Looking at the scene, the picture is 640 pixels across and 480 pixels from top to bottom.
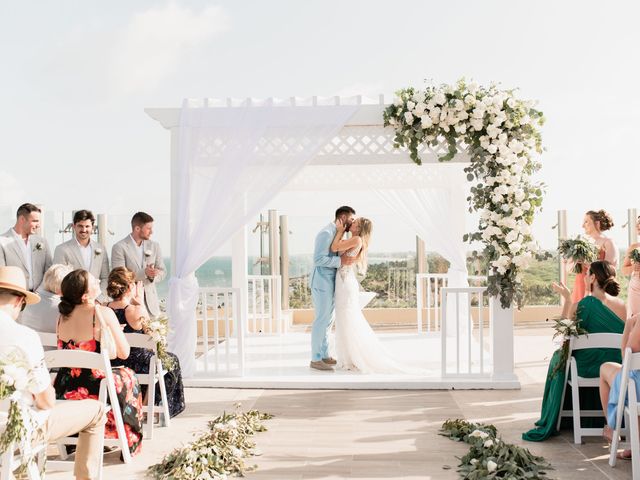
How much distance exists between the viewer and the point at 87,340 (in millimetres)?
3986

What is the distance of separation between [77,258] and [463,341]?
15.2ft

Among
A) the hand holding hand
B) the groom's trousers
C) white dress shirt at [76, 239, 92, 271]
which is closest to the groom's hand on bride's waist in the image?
the groom's trousers

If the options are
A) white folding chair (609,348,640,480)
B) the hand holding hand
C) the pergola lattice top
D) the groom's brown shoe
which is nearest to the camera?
white folding chair (609,348,640,480)

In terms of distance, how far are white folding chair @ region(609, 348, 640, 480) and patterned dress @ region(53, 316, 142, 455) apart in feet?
9.01

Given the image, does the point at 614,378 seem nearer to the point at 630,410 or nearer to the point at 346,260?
the point at 630,410

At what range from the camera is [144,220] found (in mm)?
5773

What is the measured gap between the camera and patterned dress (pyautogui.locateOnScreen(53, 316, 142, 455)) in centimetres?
405

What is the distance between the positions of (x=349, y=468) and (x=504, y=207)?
282 centimetres

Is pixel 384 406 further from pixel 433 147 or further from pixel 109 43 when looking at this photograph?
pixel 109 43

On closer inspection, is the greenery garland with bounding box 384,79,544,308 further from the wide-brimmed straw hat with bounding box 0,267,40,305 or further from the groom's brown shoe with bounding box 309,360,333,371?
the wide-brimmed straw hat with bounding box 0,267,40,305

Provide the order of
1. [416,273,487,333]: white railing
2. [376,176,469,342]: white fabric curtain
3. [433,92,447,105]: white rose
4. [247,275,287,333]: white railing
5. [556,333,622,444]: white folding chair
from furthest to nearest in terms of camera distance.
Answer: [416,273,487,333]: white railing, [247,275,287,333]: white railing, [376,176,469,342]: white fabric curtain, [433,92,447,105]: white rose, [556,333,622,444]: white folding chair

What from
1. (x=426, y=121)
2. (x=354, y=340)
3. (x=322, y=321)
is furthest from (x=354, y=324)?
(x=426, y=121)

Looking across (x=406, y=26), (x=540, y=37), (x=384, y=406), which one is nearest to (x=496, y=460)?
(x=384, y=406)

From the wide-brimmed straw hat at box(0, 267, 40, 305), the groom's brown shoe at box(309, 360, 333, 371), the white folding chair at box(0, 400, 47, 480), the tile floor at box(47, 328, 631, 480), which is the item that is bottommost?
the tile floor at box(47, 328, 631, 480)
